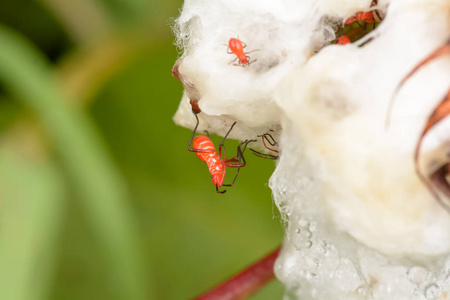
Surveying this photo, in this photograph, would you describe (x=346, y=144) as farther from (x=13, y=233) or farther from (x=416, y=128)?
(x=13, y=233)

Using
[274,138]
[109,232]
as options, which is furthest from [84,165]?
[274,138]

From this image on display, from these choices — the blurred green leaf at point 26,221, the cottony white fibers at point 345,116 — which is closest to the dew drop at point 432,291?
the cottony white fibers at point 345,116

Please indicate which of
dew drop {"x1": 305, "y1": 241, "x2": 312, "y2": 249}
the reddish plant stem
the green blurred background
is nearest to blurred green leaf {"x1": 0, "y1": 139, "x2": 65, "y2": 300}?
the green blurred background

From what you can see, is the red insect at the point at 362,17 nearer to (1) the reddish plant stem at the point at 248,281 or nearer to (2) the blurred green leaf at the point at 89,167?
(1) the reddish plant stem at the point at 248,281

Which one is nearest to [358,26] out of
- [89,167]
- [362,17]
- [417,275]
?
[362,17]

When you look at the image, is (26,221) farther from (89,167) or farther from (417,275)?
(417,275)

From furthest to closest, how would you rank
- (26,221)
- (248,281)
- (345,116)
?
(26,221) → (248,281) → (345,116)
